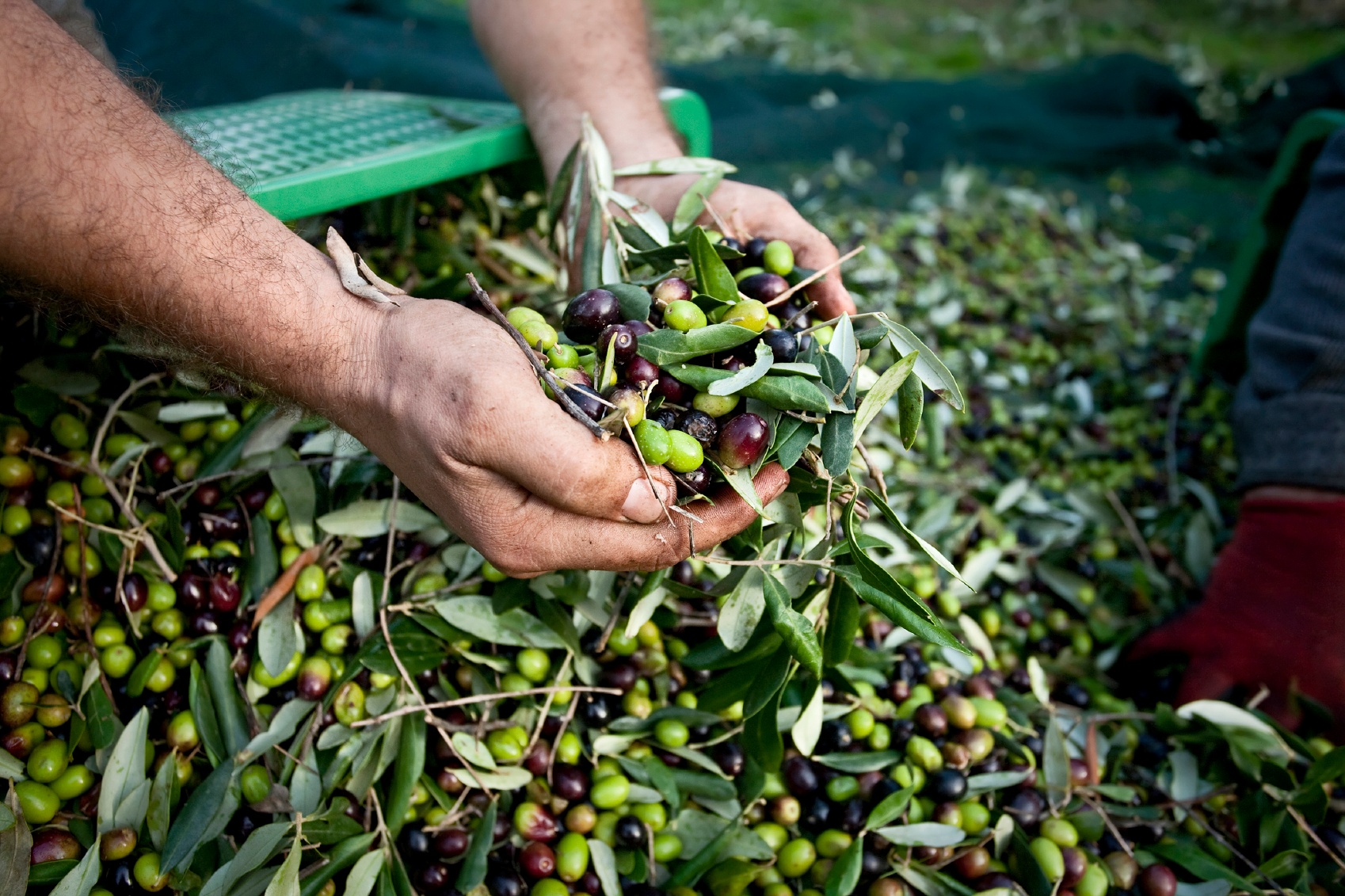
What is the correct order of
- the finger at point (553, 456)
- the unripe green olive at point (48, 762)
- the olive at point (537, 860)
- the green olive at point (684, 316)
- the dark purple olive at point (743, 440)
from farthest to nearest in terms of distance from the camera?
the olive at point (537, 860), the unripe green olive at point (48, 762), the green olive at point (684, 316), the dark purple olive at point (743, 440), the finger at point (553, 456)

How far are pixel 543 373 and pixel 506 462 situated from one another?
0.54 feet

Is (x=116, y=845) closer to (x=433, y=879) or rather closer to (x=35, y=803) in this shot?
(x=35, y=803)

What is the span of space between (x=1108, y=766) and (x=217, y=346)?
2.32 metres

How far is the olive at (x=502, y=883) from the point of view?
66.9 inches

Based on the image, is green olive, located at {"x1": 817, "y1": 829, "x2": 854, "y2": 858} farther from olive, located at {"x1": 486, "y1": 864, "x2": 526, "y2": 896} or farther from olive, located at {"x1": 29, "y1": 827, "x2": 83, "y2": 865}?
olive, located at {"x1": 29, "y1": 827, "x2": 83, "y2": 865}

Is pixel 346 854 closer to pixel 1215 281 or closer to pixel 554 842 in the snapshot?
pixel 554 842

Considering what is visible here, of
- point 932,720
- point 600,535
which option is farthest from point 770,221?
point 932,720

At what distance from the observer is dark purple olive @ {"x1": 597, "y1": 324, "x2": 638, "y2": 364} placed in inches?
57.9

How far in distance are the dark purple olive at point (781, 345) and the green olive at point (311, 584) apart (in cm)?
115

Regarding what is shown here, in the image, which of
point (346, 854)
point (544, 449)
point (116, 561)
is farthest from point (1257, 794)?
point (116, 561)

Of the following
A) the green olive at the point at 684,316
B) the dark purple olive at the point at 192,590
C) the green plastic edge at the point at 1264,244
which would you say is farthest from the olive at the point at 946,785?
the green plastic edge at the point at 1264,244

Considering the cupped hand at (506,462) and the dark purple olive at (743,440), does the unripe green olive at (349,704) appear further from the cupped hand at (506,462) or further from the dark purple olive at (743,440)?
the dark purple olive at (743,440)

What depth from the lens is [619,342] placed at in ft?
4.83

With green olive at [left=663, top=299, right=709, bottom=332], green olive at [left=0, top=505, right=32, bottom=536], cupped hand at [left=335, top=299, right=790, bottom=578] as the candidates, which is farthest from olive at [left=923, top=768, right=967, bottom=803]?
green olive at [left=0, top=505, right=32, bottom=536]
